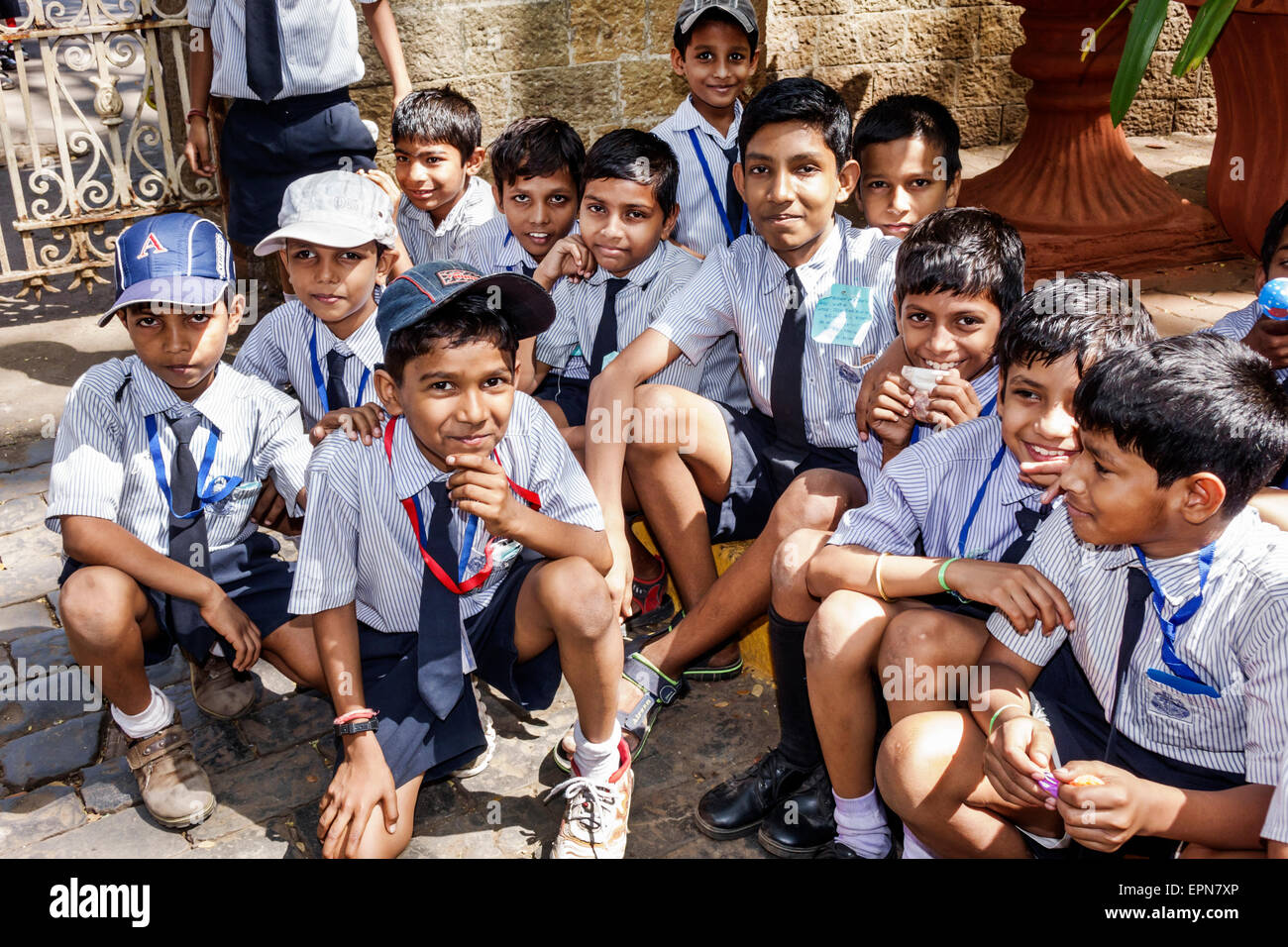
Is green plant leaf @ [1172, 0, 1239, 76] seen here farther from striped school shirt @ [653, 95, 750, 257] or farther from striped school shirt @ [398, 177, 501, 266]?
striped school shirt @ [398, 177, 501, 266]

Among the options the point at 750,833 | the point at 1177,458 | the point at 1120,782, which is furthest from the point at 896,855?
the point at 1177,458

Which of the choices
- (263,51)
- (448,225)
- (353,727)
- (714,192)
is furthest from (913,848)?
(263,51)

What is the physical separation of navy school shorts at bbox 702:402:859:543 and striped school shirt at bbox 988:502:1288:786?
96cm

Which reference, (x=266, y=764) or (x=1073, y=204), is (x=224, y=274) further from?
(x=1073, y=204)

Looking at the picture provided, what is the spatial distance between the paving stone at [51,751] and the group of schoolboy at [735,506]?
0.82 ft

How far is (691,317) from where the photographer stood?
3168mm

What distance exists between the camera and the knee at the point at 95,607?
2621 millimetres

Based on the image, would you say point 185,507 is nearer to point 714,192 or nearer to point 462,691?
point 462,691

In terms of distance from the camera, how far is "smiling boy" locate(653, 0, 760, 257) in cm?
385

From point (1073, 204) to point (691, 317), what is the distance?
288cm

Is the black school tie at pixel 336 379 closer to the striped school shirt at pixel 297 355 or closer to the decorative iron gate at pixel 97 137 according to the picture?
the striped school shirt at pixel 297 355

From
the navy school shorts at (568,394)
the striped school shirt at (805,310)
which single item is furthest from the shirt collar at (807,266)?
the navy school shorts at (568,394)

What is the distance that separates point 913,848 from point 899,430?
91 centimetres

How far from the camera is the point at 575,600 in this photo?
2488 millimetres
